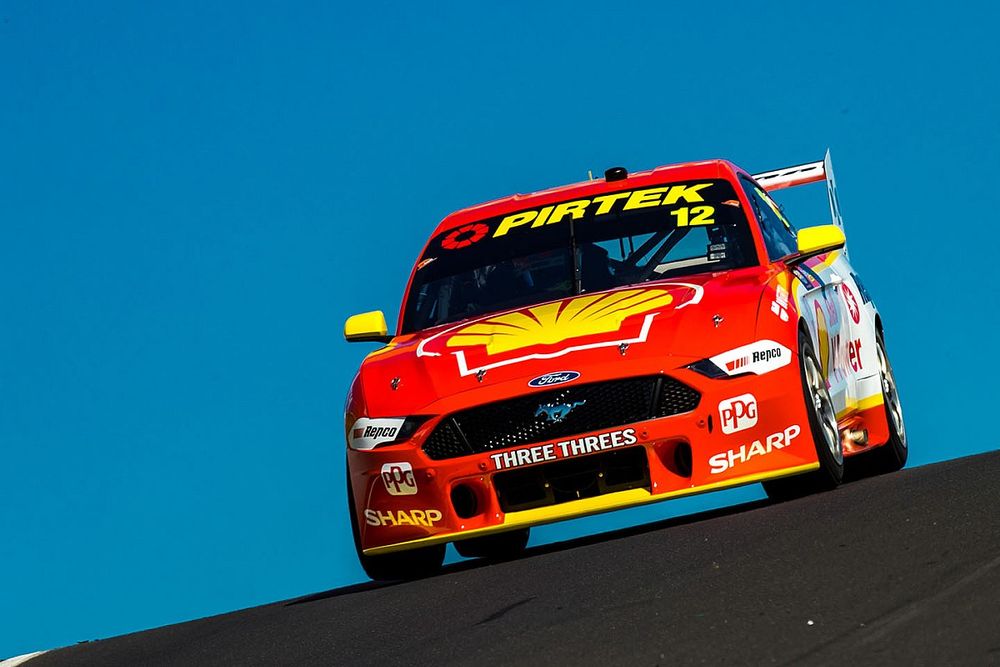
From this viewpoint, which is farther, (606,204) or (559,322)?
(606,204)

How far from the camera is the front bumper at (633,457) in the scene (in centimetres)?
719

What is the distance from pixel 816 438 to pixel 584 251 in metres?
1.80

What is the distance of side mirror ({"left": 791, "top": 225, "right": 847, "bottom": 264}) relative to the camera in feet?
27.5

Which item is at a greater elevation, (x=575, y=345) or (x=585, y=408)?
(x=575, y=345)

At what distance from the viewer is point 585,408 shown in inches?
285

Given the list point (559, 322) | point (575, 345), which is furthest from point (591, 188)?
point (575, 345)

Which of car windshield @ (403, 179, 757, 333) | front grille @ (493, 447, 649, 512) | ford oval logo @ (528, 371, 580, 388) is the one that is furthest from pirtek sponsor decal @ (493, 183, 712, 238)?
front grille @ (493, 447, 649, 512)

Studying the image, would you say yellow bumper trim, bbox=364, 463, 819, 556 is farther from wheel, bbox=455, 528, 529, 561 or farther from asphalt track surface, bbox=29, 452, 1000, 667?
wheel, bbox=455, 528, 529, 561

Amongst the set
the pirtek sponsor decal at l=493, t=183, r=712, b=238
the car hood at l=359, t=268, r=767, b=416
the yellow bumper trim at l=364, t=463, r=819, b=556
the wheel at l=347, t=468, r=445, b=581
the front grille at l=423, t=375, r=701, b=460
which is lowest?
the wheel at l=347, t=468, r=445, b=581

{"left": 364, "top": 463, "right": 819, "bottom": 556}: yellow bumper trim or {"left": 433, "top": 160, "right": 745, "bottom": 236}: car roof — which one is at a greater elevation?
{"left": 433, "top": 160, "right": 745, "bottom": 236}: car roof

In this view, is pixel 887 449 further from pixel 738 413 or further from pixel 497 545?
pixel 738 413

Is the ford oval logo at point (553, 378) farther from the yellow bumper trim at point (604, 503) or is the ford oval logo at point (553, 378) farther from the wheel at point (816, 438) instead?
the wheel at point (816, 438)

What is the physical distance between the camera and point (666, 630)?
4.59 meters

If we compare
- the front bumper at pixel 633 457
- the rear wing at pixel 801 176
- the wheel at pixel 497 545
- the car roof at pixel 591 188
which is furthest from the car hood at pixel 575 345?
the rear wing at pixel 801 176
